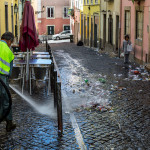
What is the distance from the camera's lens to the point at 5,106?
20.8 ft

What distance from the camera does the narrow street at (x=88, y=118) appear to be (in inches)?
237

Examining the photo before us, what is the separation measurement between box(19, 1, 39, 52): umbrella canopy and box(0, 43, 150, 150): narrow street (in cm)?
134

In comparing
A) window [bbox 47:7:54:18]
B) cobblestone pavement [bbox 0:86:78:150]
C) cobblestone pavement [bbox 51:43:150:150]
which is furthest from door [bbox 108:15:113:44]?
window [bbox 47:7:54:18]

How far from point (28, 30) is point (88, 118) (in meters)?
4.39

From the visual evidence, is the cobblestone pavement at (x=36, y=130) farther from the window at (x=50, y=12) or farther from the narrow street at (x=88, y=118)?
the window at (x=50, y=12)

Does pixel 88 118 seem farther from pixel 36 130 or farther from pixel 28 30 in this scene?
pixel 28 30

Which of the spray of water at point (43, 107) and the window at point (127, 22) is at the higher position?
the window at point (127, 22)

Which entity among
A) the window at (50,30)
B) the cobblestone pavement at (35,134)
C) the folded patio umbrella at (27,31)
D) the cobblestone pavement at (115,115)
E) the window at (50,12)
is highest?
the window at (50,12)

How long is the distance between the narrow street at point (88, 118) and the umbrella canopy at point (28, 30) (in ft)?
4.39

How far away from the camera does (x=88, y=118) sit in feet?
25.2

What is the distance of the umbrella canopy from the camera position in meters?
11.1

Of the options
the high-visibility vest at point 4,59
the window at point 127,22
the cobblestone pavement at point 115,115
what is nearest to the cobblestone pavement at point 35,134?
the cobblestone pavement at point 115,115

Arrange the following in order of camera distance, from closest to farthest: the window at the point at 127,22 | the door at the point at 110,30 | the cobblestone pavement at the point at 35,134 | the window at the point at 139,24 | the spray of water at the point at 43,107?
the cobblestone pavement at the point at 35,134 → the spray of water at the point at 43,107 → the window at the point at 139,24 → the window at the point at 127,22 → the door at the point at 110,30

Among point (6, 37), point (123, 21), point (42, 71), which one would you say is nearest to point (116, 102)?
point (6, 37)
